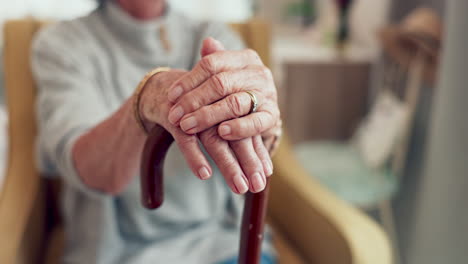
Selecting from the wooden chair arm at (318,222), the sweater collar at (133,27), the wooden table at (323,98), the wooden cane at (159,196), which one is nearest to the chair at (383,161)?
the wooden table at (323,98)

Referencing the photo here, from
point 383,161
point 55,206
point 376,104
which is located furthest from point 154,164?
point 376,104

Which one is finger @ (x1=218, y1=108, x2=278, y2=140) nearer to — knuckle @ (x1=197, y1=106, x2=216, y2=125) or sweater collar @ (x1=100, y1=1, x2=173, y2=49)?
knuckle @ (x1=197, y1=106, x2=216, y2=125)

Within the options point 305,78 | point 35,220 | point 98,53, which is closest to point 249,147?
point 98,53

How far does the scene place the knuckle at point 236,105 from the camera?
1.24ft

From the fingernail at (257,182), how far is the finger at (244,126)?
0.04 meters

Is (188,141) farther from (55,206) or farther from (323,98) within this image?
(323,98)

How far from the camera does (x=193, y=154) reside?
1.21ft

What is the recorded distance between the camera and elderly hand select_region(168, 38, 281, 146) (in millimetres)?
370

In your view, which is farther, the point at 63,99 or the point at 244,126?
the point at 63,99

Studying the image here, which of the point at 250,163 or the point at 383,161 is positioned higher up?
the point at 250,163

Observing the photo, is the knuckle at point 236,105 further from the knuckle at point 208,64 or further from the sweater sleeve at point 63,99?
the sweater sleeve at point 63,99

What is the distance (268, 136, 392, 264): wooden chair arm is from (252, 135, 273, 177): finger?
0.26 m

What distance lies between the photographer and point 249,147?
37cm

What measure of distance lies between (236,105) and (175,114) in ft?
0.17
